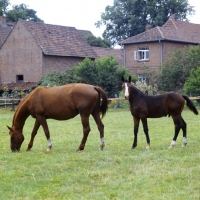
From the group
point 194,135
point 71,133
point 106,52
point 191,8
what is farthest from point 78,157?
point 191,8

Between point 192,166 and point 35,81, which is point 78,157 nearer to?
point 192,166

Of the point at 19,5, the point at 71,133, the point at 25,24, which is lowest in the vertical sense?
the point at 71,133

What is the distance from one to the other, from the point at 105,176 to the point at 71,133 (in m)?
9.11

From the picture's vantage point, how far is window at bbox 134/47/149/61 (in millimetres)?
51191

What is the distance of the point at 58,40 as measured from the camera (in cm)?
4969

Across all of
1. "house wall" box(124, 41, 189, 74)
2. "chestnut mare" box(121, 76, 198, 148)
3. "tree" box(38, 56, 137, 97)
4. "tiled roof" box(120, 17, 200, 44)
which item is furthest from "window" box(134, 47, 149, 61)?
"chestnut mare" box(121, 76, 198, 148)

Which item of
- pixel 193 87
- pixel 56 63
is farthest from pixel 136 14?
pixel 193 87

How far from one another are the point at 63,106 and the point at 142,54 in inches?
1557

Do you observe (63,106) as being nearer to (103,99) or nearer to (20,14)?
(103,99)

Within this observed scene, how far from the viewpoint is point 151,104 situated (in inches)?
503

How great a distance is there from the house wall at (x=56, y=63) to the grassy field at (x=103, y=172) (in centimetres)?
3434

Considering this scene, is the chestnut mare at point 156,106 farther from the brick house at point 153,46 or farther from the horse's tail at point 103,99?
the brick house at point 153,46

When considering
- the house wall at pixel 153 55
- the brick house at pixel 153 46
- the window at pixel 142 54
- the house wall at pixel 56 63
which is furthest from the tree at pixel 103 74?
the window at pixel 142 54

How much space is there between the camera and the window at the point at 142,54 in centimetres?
5119
